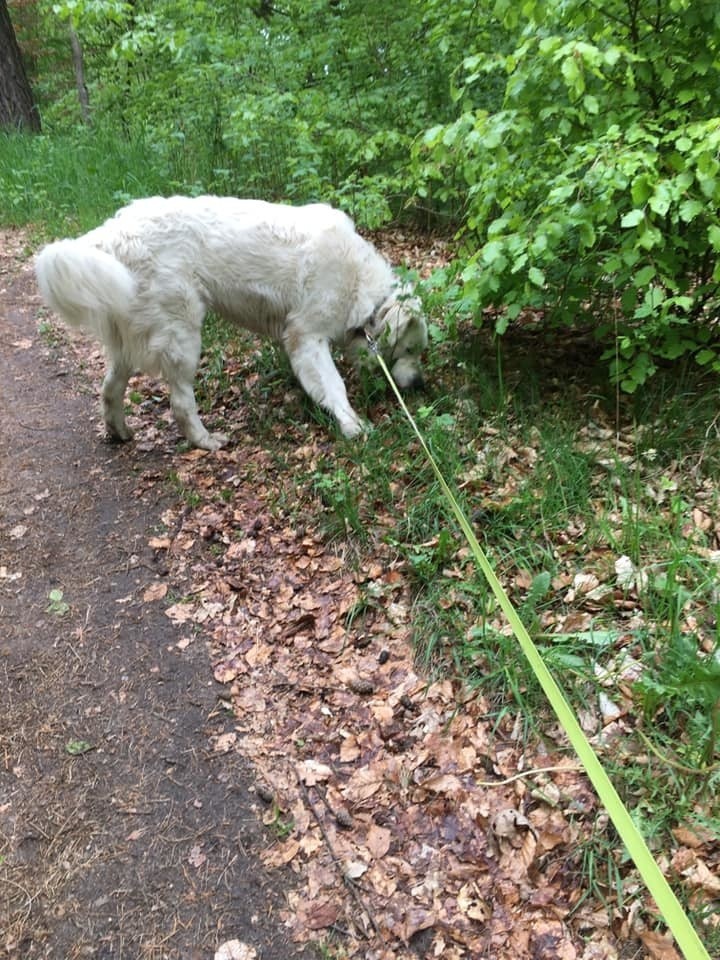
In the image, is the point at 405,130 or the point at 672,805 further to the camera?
the point at 405,130

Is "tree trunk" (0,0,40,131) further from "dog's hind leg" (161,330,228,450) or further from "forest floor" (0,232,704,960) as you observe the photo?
"forest floor" (0,232,704,960)

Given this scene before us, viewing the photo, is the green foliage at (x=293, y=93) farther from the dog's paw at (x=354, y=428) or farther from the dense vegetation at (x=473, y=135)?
the dog's paw at (x=354, y=428)

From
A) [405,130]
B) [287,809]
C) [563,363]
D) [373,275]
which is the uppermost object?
[405,130]

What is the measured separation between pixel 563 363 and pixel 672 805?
3.17m

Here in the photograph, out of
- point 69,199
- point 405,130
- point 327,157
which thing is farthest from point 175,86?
point 405,130

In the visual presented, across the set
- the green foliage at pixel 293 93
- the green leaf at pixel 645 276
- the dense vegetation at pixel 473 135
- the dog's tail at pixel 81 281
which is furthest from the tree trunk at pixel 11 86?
the green leaf at pixel 645 276

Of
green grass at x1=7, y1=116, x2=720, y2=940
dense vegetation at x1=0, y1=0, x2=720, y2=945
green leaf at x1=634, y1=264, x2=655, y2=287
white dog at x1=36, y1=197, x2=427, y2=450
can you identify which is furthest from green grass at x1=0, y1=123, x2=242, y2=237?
green leaf at x1=634, y1=264, x2=655, y2=287

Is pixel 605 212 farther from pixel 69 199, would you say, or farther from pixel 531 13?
pixel 69 199

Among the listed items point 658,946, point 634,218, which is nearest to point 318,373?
point 634,218

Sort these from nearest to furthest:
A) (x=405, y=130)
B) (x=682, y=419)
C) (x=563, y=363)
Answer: (x=682, y=419) < (x=563, y=363) < (x=405, y=130)

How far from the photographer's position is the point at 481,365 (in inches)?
195

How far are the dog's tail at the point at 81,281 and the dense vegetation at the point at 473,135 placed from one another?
6.73 feet

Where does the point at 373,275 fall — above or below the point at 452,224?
above

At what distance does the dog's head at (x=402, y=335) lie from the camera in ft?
16.3
